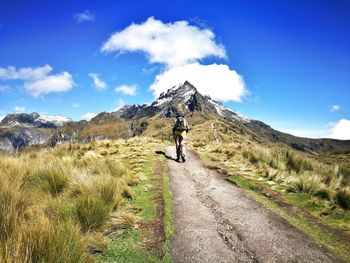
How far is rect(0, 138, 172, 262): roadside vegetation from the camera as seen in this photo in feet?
15.9

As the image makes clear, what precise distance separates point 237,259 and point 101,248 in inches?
111

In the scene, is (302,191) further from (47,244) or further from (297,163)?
(47,244)

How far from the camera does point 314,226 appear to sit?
8742mm

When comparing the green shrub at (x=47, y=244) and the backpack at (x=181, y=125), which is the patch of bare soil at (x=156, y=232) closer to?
the green shrub at (x=47, y=244)

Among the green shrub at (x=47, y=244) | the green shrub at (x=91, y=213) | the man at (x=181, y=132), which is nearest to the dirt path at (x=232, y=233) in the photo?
the green shrub at (x=91, y=213)

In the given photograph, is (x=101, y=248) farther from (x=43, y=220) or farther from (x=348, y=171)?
(x=348, y=171)

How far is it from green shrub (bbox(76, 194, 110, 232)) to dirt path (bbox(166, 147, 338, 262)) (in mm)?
1815

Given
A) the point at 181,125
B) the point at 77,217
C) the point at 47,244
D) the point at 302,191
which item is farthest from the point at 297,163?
the point at 47,244

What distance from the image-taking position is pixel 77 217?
23.3 feet

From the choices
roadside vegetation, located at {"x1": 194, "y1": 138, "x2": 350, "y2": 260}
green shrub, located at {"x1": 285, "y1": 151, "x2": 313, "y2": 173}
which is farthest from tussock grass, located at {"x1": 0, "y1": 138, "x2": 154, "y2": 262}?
green shrub, located at {"x1": 285, "y1": 151, "x2": 313, "y2": 173}

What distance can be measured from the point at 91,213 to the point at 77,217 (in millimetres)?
351

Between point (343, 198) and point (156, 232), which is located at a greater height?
point (343, 198)

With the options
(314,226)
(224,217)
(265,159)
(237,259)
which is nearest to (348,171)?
(265,159)

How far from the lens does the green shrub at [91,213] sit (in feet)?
23.6
